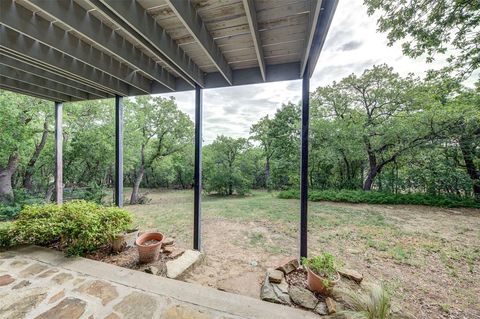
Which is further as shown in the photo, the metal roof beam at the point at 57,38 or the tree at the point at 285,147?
the tree at the point at 285,147

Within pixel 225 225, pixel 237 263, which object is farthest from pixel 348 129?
pixel 237 263

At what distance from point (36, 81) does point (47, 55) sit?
105 centimetres

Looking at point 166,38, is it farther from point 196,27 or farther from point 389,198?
point 389,198

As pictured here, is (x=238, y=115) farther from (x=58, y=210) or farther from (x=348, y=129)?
(x=58, y=210)

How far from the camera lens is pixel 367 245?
351 cm

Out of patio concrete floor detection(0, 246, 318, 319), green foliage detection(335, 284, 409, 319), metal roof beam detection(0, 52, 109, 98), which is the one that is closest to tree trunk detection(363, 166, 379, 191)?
green foliage detection(335, 284, 409, 319)

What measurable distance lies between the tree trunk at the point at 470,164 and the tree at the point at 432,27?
4.63 meters

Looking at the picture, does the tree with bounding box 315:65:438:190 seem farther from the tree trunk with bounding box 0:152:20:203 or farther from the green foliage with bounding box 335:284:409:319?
the tree trunk with bounding box 0:152:20:203

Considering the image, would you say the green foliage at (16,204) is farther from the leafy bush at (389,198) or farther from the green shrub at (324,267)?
the leafy bush at (389,198)

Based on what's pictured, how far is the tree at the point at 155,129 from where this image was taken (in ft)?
24.6

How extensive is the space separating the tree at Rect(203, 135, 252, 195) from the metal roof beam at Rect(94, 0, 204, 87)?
8.16 m

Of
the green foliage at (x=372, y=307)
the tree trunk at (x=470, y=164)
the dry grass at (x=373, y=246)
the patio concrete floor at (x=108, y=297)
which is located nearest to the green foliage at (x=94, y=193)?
the dry grass at (x=373, y=246)

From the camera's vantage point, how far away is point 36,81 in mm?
2576

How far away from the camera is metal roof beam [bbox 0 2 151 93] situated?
1.43 metres
